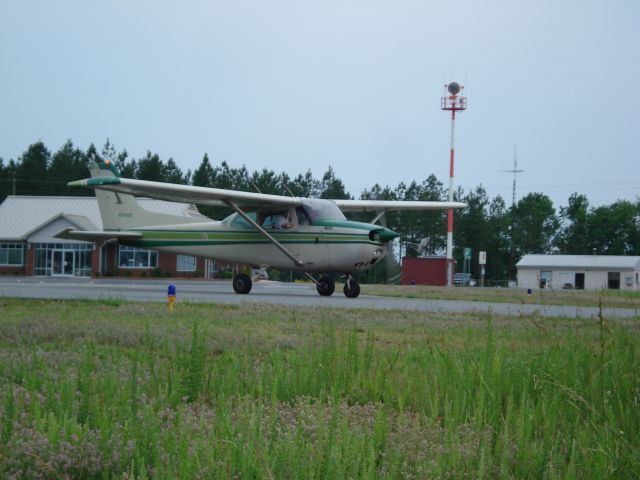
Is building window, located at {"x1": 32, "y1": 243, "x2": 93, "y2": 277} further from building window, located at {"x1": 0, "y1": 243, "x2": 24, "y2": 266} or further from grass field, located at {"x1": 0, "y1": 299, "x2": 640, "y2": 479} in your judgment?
grass field, located at {"x1": 0, "y1": 299, "x2": 640, "y2": 479}

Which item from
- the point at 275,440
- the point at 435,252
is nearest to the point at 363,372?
the point at 275,440

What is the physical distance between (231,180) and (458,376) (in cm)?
8949

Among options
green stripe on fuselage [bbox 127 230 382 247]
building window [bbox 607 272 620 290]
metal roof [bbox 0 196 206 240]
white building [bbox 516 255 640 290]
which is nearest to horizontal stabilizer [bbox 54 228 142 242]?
green stripe on fuselage [bbox 127 230 382 247]

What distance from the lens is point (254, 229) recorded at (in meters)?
22.3

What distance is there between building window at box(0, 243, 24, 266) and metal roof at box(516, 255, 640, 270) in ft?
157

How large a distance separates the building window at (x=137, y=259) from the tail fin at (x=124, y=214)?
98.1 feet

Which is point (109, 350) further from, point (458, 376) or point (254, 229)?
point (254, 229)

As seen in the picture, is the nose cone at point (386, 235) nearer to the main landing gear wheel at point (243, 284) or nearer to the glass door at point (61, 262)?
the main landing gear wheel at point (243, 284)

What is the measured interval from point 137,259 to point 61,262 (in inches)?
235

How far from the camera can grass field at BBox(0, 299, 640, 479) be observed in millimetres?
3021

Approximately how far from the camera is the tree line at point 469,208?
89875mm

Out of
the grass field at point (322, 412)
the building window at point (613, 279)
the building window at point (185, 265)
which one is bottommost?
the building window at point (613, 279)

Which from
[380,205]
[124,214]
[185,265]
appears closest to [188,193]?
[124,214]

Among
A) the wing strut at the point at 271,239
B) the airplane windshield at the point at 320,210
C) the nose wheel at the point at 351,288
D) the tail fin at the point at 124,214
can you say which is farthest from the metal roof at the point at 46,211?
the nose wheel at the point at 351,288
